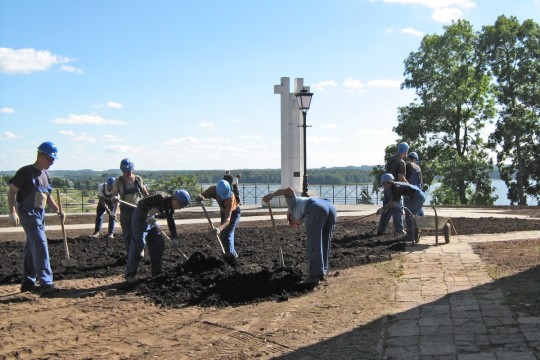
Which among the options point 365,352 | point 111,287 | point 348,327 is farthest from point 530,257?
point 111,287

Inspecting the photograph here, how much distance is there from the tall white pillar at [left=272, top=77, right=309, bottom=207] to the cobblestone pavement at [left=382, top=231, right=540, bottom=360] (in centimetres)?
1527

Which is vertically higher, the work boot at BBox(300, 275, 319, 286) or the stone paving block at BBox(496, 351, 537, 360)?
the work boot at BBox(300, 275, 319, 286)

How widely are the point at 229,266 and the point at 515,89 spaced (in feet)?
103

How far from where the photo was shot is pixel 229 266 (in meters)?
8.76

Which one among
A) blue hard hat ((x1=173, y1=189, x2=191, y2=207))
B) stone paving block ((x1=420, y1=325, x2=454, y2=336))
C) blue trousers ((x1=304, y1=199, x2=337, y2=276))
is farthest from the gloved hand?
stone paving block ((x1=420, y1=325, x2=454, y2=336))

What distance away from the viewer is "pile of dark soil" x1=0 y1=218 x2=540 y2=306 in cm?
748

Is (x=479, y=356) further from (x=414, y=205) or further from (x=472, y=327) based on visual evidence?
(x=414, y=205)

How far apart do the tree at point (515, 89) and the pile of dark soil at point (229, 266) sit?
856 inches

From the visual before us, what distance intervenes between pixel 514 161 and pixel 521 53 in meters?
6.39

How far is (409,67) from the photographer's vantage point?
3512 cm

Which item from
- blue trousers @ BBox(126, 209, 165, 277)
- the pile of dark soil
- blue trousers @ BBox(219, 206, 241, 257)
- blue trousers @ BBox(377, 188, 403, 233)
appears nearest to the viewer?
the pile of dark soil

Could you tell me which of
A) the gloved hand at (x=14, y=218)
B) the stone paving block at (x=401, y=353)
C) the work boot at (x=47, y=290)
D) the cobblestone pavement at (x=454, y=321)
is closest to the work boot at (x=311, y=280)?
the cobblestone pavement at (x=454, y=321)

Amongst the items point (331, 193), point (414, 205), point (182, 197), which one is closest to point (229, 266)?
point (182, 197)

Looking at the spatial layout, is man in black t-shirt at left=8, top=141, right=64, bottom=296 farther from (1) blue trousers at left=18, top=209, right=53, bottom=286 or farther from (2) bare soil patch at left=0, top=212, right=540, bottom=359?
(2) bare soil patch at left=0, top=212, right=540, bottom=359
